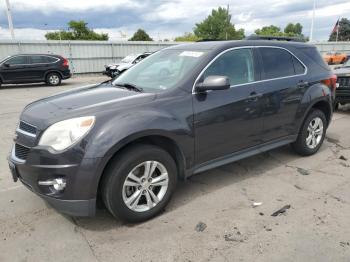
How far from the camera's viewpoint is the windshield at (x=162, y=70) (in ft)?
12.4

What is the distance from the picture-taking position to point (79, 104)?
3361 mm

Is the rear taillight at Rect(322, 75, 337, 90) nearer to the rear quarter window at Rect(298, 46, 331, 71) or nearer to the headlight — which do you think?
the rear quarter window at Rect(298, 46, 331, 71)

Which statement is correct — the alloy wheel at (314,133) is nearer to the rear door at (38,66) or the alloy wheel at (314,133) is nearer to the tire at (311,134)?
the tire at (311,134)

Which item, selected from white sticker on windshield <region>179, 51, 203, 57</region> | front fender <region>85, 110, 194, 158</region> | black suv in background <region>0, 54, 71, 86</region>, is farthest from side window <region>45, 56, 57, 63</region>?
front fender <region>85, 110, 194, 158</region>

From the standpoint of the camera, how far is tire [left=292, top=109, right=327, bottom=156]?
511cm

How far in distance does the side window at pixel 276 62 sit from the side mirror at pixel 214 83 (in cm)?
106

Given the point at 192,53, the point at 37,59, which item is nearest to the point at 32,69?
the point at 37,59

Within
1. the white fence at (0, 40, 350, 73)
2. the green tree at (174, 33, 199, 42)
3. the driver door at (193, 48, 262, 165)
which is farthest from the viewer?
the green tree at (174, 33, 199, 42)

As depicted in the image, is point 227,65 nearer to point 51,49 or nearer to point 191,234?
point 191,234

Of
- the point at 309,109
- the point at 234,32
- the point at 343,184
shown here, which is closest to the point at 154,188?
the point at 343,184

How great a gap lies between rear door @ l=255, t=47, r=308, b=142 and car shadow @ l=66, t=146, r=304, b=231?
1.78ft

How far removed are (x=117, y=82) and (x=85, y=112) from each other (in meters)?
1.28

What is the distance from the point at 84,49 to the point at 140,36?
152 ft

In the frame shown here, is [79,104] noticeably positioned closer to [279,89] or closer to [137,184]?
[137,184]
